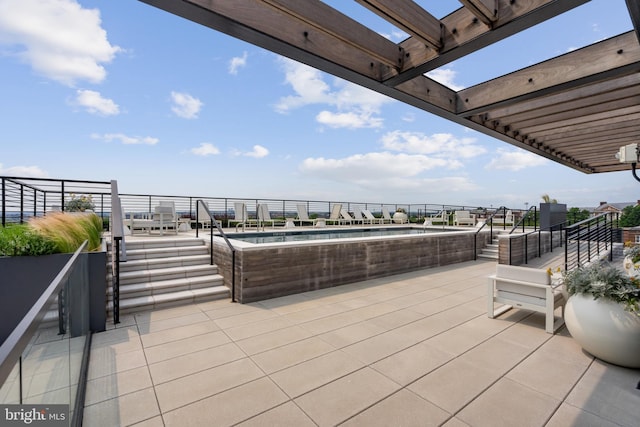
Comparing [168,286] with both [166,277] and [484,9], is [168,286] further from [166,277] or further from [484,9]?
[484,9]

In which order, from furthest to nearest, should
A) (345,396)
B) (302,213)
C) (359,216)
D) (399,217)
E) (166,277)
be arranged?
(399,217) < (359,216) < (302,213) < (166,277) < (345,396)

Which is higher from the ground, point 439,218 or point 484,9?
point 484,9

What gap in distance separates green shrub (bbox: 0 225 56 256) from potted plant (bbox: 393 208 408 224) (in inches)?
548

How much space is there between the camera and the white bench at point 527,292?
344cm

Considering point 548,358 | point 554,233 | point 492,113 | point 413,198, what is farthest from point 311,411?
point 413,198

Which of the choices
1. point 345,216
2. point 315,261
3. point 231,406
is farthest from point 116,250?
point 345,216

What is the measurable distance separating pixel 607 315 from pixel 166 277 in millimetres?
5496

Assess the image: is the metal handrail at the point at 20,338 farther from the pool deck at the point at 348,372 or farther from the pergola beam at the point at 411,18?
the pergola beam at the point at 411,18

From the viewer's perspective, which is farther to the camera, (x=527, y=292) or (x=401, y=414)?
(x=527, y=292)

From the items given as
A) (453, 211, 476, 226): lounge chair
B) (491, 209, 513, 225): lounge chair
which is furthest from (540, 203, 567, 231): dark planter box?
(453, 211, 476, 226): lounge chair

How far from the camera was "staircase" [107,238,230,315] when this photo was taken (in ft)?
13.9

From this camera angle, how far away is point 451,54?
249cm

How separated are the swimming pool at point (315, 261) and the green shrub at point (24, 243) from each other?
2.24 meters

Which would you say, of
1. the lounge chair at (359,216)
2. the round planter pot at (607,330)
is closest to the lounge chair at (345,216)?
the lounge chair at (359,216)
